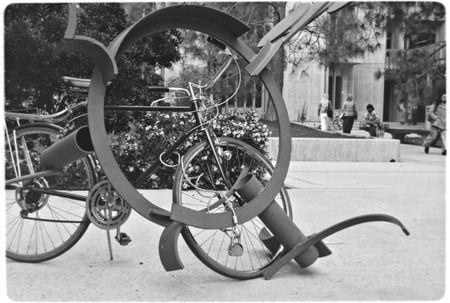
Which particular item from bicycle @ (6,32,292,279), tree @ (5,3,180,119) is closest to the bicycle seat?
bicycle @ (6,32,292,279)

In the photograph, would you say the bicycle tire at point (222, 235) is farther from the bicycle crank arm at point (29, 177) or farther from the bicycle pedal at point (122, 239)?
the bicycle crank arm at point (29, 177)

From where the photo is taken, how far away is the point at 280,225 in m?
3.34

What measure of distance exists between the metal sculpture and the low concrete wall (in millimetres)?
7633

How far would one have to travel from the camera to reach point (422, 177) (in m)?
8.56

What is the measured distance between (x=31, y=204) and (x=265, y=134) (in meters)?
3.82

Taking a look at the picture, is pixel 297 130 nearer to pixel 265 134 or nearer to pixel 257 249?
pixel 265 134

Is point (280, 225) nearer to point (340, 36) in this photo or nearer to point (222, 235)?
point (222, 235)

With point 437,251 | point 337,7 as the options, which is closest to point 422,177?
point 437,251

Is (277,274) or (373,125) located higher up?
(373,125)

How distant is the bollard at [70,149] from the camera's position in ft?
10.8

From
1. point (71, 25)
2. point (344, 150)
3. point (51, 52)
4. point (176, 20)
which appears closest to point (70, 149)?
point (71, 25)

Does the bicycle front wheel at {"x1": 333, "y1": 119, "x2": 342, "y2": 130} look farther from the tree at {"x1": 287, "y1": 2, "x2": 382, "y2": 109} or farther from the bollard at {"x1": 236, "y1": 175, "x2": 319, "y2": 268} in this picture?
the bollard at {"x1": 236, "y1": 175, "x2": 319, "y2": 268}

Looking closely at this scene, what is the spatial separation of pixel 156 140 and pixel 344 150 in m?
6.02

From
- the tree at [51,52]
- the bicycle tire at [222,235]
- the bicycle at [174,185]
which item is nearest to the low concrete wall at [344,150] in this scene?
the tree at [51,52]
